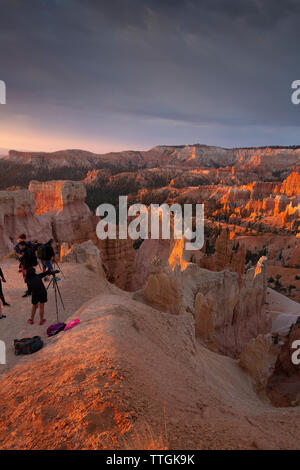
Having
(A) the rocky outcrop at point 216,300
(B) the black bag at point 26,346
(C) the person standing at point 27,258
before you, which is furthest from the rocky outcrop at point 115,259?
(B) the black bag at point 26,346

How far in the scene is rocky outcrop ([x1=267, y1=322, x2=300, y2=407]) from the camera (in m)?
12.1

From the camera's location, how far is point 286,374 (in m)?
13.6

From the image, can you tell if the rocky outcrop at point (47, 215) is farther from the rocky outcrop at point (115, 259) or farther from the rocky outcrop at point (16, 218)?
the rocky outcrop at point (115, 259)

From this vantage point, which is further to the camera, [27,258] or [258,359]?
[258,359]

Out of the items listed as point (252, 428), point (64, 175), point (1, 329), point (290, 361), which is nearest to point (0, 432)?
point (252, 428)

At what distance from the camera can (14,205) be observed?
20578 millimetres

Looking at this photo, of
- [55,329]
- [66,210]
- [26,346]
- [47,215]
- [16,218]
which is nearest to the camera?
[26,346]

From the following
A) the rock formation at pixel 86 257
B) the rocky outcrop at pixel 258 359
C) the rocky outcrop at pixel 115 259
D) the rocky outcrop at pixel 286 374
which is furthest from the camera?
the rocky outcrop at pixel 115 259

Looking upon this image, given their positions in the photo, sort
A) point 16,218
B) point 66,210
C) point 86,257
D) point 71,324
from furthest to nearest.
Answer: point 66,210 → point 16,218 → point 86,257 → point 71,324

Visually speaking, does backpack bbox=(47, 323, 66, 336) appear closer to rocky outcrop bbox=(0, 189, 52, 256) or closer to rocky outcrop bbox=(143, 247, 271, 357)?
rocky outcrop bbox=(143, 247, 271, 357)

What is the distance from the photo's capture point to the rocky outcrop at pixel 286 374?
1210 cm

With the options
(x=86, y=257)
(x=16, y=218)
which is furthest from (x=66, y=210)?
(x=86, y=257)

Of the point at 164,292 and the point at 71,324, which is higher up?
the point at 71,324

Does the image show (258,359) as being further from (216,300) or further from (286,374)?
(286,374)
